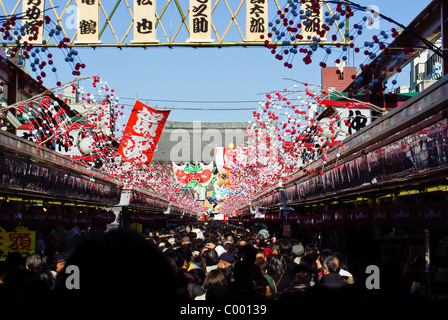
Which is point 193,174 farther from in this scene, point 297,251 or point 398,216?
point 398,216

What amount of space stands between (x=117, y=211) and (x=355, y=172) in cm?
1731

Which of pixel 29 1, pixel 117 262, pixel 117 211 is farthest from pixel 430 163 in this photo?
pixel 117 211

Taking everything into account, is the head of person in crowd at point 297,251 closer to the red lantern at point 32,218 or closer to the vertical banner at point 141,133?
the red lantern at point 32,218

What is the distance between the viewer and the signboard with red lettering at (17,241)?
43.8ft

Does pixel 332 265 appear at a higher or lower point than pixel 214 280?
higher

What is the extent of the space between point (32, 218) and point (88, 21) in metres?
6.41

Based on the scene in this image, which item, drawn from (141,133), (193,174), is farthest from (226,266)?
(193,174)

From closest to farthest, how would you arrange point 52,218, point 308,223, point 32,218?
point 32,218, point 52,218, point 308,223

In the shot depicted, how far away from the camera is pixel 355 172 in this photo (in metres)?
11.4

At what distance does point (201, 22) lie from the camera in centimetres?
1631

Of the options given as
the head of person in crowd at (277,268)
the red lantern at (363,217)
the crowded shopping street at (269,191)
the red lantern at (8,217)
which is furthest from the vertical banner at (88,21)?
the head of person in crowd at (277,268)

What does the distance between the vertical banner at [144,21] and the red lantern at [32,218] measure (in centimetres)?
587

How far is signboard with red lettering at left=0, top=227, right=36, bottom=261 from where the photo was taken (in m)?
13.3
